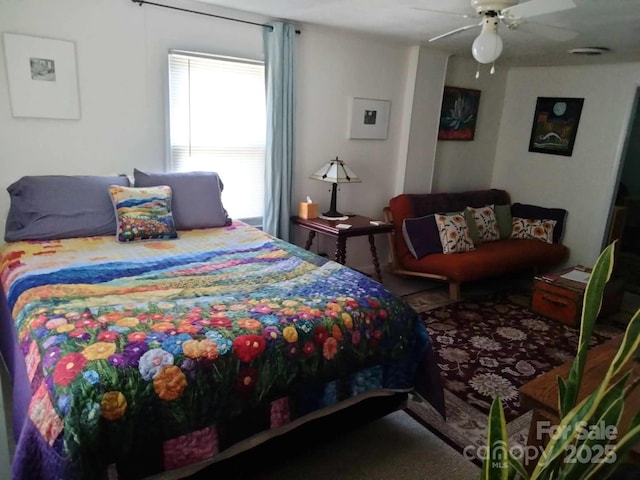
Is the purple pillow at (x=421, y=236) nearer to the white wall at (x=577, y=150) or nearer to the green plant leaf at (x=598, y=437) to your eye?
the white wall at (x=577, y=150)

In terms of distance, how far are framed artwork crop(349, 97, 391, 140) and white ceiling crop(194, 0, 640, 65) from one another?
0.59 m

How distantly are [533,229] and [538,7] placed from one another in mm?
2597

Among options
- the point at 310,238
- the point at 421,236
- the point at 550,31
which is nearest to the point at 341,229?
the point at 310,238

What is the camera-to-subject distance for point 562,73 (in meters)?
4.57

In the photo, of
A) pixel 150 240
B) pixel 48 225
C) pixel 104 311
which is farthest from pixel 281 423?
pixel 48 225

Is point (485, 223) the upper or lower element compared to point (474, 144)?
lower

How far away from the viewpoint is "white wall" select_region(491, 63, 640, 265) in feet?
14.0

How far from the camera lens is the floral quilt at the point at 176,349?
1.27m

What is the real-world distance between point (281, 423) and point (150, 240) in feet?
4.82

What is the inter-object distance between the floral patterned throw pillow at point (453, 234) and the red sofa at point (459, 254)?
0.24ft

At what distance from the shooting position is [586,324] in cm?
79

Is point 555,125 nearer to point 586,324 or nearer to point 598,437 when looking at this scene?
point 586,324

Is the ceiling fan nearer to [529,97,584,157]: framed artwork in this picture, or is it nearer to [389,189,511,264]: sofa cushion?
[389,189,511,264]: sofa cushion

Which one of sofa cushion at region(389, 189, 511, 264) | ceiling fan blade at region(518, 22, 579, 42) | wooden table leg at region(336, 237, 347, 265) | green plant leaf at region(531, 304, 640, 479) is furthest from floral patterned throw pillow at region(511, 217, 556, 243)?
green plant leaf at region(531, 304, 640, 479)
